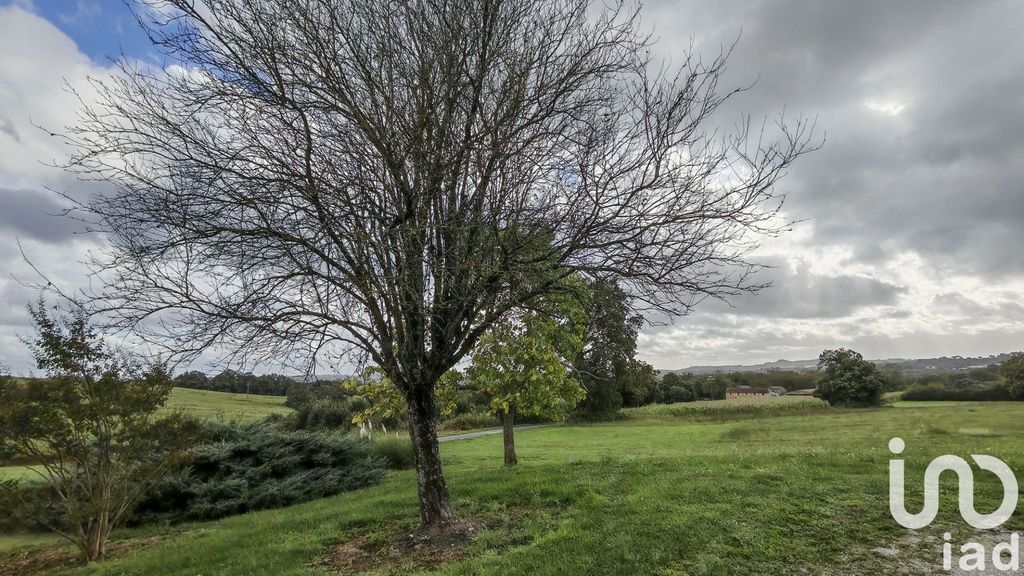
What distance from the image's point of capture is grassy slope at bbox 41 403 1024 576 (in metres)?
4.64

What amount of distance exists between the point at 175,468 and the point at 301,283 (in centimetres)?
768

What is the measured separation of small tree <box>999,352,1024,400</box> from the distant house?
14.5 m

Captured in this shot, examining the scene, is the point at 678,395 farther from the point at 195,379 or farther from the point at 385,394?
the point at 195,379

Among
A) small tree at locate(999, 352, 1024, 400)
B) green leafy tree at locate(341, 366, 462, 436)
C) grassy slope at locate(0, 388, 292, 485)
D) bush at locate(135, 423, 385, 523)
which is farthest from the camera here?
small tree at locate(999, 352, 1024, 400)

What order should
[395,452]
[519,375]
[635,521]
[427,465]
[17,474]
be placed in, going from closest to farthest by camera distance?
1. [635,521]
2. [427,465]
3. [519,375]
4. [17,474]
5. [395,452]

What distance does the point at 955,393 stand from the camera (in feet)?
108

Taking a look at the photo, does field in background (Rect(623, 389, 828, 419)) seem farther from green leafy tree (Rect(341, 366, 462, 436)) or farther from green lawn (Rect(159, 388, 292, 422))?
green lawn (Rect(159, 388, 292, 422))

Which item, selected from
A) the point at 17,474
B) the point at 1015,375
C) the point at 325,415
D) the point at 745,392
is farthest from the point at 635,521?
the point at 745,392

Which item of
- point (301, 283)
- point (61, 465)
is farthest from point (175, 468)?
point (301, 283)

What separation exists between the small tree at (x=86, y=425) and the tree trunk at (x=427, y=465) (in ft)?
13.1

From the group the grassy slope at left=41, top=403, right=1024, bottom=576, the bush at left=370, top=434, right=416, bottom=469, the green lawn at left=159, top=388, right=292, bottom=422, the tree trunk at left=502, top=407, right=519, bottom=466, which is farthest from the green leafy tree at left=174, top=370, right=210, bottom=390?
the bush at left=370, top=434, right=416, bottom=469

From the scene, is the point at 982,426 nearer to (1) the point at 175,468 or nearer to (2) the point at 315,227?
(2) the point at 315,227

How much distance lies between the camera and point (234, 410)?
1360 cm

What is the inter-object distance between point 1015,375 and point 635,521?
37041 millimetres
